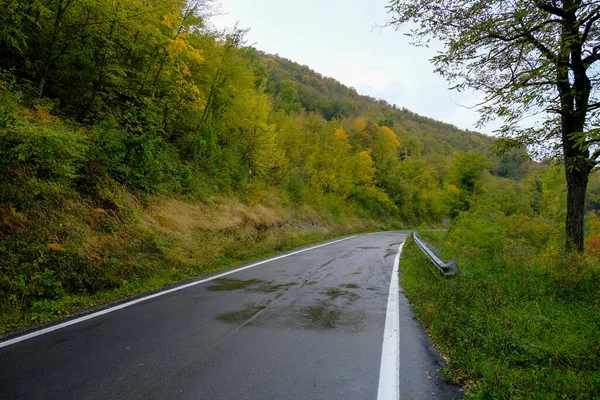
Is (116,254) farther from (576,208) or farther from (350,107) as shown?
(350,107)

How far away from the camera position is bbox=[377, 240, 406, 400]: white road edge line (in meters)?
3.29

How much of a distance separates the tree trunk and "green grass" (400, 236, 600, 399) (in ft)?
2.59

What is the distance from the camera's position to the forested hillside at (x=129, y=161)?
22.4 feet

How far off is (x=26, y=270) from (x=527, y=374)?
778 cm

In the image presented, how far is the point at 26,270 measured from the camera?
19.9 feet

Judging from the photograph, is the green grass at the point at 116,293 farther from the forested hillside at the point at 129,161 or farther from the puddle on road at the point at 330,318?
the puddle on road at the point at 330,318

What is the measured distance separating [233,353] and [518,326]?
4099 mm

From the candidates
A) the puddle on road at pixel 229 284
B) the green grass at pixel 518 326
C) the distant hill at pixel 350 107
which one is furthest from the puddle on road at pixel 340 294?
the distant hill at pixel 350 107

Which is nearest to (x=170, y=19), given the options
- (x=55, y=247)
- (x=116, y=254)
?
(x=116, y=254)

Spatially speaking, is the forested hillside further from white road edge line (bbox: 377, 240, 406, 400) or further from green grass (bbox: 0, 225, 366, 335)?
white road edge line (bbox: 377, 240, 406, 400)

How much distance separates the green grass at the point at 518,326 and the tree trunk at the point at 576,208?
0.79 meters

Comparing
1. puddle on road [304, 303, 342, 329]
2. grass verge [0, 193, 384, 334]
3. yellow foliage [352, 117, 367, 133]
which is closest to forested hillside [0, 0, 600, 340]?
grass verge [0, 193, 384, 334]

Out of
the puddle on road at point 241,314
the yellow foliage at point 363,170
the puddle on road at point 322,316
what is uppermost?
the yellow foliage at point 363,170

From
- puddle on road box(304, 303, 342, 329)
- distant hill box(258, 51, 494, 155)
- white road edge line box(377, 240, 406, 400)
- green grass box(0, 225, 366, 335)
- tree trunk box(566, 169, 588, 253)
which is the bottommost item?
green grass box(0, 225, 366, 335)
